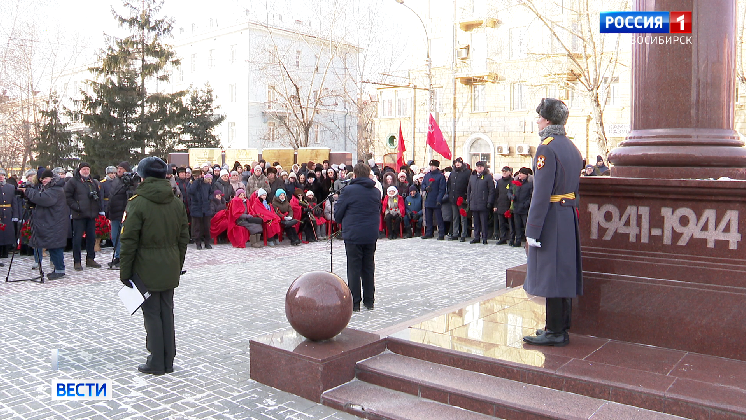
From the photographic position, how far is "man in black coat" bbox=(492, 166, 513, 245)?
50.4 ft

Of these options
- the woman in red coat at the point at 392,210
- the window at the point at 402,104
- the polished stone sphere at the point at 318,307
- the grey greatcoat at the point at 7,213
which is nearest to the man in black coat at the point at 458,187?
the woman in red coat at the point at 392,210

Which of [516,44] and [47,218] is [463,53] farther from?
[47,218]

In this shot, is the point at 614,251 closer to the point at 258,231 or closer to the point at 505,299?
the point at 505,299

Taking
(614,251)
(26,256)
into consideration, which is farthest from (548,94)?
(614,251)

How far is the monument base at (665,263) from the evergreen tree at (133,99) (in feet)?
83.4

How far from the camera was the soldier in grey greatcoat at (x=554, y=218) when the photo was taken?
18.0 ft

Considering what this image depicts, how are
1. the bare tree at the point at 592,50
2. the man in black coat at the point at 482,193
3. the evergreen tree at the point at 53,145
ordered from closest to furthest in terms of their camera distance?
the man in black coat at the point at 482,193, the bare tree at the point at 592,50, the evergreen tree at the point at 53,145

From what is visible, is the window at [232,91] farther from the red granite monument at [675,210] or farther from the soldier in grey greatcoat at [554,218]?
the soldier in grey greatcoat at [554,218]

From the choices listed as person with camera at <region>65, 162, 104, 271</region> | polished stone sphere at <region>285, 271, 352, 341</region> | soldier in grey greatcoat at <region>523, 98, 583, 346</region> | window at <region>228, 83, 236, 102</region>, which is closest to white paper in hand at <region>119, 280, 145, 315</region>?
polished stone sphere at <region>285, 271, 352, 341</region>

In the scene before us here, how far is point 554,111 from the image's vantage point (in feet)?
18.4

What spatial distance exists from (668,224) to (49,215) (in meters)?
9.48

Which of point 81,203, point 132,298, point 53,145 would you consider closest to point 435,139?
point 81,203

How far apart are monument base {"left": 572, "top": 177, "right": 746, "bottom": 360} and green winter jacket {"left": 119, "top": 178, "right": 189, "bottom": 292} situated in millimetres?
3776

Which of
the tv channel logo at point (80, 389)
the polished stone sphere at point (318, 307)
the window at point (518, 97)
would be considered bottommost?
the tv channel logo at point (80, 389)
